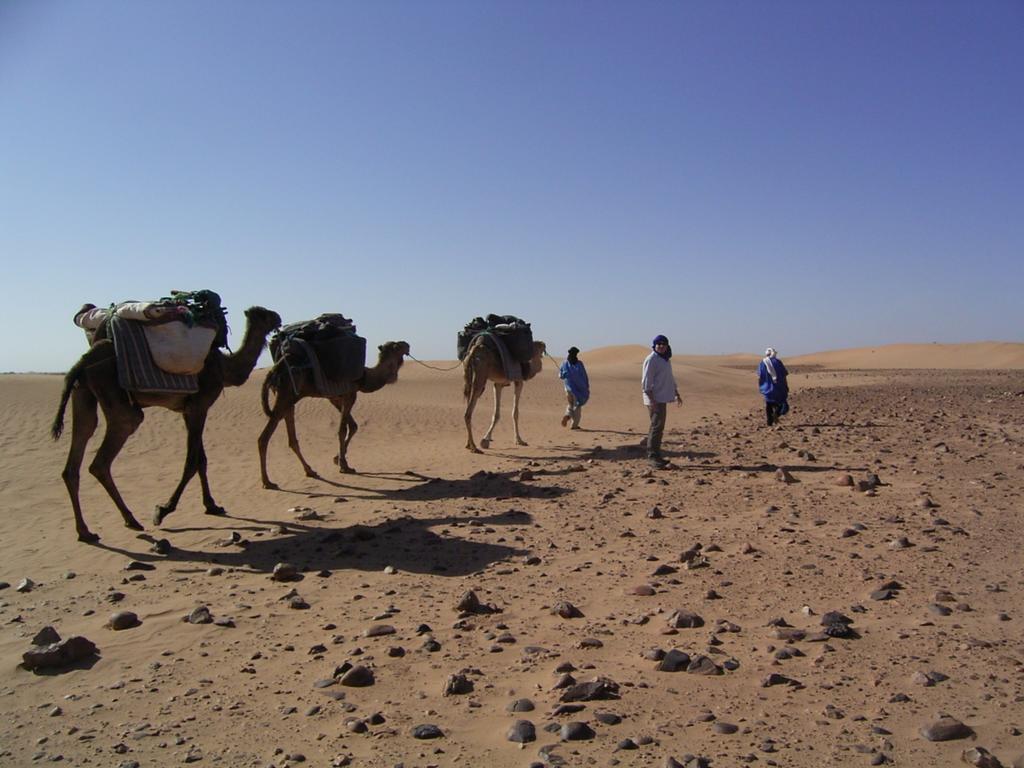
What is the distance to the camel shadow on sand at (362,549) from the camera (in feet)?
23.6

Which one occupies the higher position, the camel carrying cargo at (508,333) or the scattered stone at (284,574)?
the camel carrying cargo at (508,333)

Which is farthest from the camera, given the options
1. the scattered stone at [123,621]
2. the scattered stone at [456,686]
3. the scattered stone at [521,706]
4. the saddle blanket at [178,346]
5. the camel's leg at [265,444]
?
the camel's leg at [265,444]

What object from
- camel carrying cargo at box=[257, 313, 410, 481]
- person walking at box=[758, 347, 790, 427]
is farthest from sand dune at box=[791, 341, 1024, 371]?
camel carrying cargo at box=[257, 313, 410, 481]

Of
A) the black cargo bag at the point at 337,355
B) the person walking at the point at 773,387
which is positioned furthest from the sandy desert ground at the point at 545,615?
the person walking at the point at 773,387

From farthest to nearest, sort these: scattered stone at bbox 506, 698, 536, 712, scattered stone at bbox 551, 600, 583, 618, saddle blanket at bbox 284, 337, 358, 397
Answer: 1. saddle blanket at bbox 284, 337, 358, 397
2. scattered stone at bbox 551, 600, 583, 618
3. scattered stone at bbox 506, 698, 536, 712

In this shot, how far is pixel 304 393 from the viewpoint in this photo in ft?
37.9

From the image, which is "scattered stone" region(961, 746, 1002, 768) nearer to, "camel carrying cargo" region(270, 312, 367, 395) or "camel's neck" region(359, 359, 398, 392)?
"camel carrying cargo" region(270, 312, 367, 395)

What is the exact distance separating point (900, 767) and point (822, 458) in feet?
29.0

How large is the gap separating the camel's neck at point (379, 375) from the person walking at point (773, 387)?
8.14m

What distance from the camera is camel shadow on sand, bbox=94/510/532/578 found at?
7.20 m

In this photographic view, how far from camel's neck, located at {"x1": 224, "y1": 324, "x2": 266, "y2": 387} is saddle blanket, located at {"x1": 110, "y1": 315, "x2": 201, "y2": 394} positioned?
4.54ft

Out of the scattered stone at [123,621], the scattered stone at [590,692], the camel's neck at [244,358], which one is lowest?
the scattered stone at [123,621]

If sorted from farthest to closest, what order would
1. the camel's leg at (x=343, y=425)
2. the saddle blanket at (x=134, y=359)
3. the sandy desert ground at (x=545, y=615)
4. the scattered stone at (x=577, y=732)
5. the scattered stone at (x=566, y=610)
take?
the camel's leg at (x=343, y=425)
the saddle blanket at (x=134, y=359)
the scattered stone at (x=566, y=610)
the sandy desert ground at (x=545, y=615)
the scattered stone at (x=577, y=732)

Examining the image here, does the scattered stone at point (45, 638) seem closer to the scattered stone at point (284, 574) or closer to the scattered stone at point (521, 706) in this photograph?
the scattered stone at point (284, 574)
